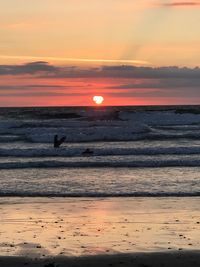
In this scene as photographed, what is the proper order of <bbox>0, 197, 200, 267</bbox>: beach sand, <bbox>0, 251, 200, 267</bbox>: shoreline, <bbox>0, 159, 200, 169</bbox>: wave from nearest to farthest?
<bbox>0, 251, 200, 267</bbox>: shoreline
<bbox>0, 197, 200, 267</bbox>: beach sand
<bbox>0, 159, 200, 169</bbox>: wave

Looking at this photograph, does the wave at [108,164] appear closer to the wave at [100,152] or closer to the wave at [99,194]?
the wave at [100,152]

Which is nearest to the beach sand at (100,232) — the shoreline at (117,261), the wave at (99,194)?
the shoreline at (117,261)

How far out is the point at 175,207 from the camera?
1220 cm

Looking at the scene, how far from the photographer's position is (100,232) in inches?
384

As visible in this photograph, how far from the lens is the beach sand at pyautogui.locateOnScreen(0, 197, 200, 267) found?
8.17 meters

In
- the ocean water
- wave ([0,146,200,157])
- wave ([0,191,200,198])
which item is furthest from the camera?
wave ([0,146,200,157])

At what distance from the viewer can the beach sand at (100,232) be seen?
26.8 ft

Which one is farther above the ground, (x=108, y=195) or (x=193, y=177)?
(x=193, y=177)

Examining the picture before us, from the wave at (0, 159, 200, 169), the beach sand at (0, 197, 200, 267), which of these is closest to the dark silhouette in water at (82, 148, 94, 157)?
the wave at (0, 159, 200, 169)

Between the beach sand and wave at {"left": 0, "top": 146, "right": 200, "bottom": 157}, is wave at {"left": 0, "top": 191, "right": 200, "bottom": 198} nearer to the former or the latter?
the beach sand

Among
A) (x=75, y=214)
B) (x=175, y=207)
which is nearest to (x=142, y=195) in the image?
(x=175, y=207)

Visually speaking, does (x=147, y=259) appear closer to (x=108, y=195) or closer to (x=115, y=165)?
(x=108, y=195)

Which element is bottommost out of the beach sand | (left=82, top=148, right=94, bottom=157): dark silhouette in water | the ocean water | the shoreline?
the shoreline

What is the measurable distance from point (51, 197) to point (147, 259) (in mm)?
6060
